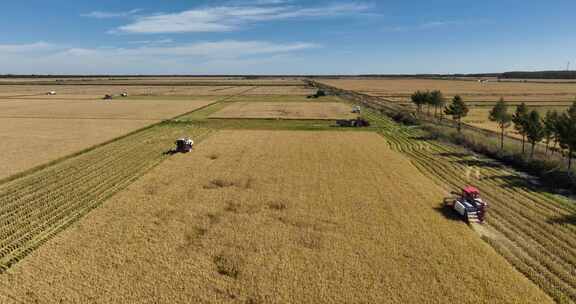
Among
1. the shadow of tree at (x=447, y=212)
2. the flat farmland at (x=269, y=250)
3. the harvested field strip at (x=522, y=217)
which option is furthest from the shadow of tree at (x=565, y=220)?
the flat farmland at (x=269, y=250)

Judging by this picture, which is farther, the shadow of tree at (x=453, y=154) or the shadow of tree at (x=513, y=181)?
the shadow of tree at (x=453, y=154)

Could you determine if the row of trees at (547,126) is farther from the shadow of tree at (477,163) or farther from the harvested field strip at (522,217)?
the harvested field strip at (522,217)

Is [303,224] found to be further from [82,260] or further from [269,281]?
[82,260]

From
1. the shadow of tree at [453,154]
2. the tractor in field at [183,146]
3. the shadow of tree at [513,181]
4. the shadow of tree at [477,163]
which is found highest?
the tractor in field at [183,146]

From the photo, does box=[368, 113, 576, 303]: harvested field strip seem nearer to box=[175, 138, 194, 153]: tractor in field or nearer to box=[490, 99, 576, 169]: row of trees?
box=[490, 99, 576, 169]: row of trees

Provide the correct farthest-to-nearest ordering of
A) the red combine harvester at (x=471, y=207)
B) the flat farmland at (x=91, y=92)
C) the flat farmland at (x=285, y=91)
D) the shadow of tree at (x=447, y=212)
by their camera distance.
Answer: the flat farmland at (x=285, y=91), the flat farmland at (x=91, y=92), the shadow of tree at (x=447, y=212), the red combine harvester at (x=471, y=207)

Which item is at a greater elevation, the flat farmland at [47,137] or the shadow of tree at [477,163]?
the flat farmland at [47,137]
